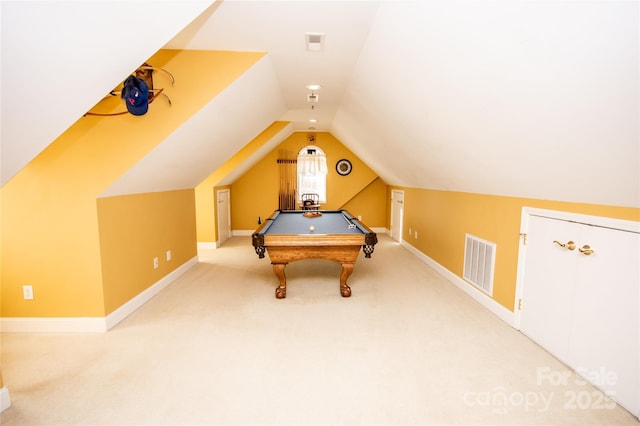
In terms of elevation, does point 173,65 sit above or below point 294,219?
above

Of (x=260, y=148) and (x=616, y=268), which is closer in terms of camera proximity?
(x=616, y=268)

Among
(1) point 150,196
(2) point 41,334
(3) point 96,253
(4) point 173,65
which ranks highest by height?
(4) point 173,65

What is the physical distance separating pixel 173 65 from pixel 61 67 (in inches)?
63.3

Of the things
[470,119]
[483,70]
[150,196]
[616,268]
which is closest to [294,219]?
[150,196]

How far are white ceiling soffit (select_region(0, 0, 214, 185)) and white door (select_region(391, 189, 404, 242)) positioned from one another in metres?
5.43

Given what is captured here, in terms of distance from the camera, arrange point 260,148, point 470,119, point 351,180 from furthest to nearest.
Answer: point 351,180 → point 260,148 → point 470,119

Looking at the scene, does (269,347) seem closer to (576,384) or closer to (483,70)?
(576,384)

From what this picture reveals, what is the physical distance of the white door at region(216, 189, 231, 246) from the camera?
249 inches

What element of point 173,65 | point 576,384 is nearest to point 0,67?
point 173,65

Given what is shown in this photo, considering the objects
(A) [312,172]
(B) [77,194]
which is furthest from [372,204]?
(B) [77,194]

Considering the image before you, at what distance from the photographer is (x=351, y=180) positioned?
7.45 m

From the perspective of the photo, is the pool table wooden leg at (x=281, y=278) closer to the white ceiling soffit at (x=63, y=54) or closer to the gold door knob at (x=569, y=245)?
the white ceiling soffit at (x=63, y=54)

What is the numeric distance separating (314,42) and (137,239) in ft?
8.73

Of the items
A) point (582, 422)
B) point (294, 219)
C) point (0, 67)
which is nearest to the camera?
point (0, 67)
